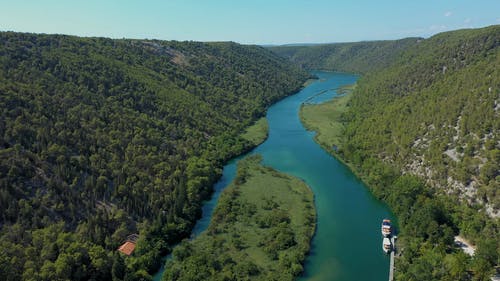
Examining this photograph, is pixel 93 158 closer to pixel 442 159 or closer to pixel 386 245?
pixel 386 245

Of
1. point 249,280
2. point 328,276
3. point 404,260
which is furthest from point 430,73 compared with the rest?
point 249,280

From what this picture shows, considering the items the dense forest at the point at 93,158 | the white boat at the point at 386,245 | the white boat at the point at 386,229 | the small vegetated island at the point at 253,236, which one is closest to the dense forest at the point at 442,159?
the white boat at the point at 386,229

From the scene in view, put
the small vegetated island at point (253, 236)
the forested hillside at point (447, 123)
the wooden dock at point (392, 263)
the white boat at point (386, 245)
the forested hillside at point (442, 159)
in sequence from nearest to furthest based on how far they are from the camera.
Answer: the small vegetated island at point (253, 236) → the wooden dock at point (392, 263) → the forested hillside at point (442, 159) → the white boat at point (386, 245) → the forested hillside at point (447, 123)

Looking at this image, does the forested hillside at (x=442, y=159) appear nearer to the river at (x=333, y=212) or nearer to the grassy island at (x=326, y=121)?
the river at (x=333, y=212)

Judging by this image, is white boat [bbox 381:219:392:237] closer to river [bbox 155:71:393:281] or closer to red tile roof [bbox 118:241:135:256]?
river [bbox 155:71:393:281]

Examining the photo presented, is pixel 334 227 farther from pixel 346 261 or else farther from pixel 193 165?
pixel 193 165
